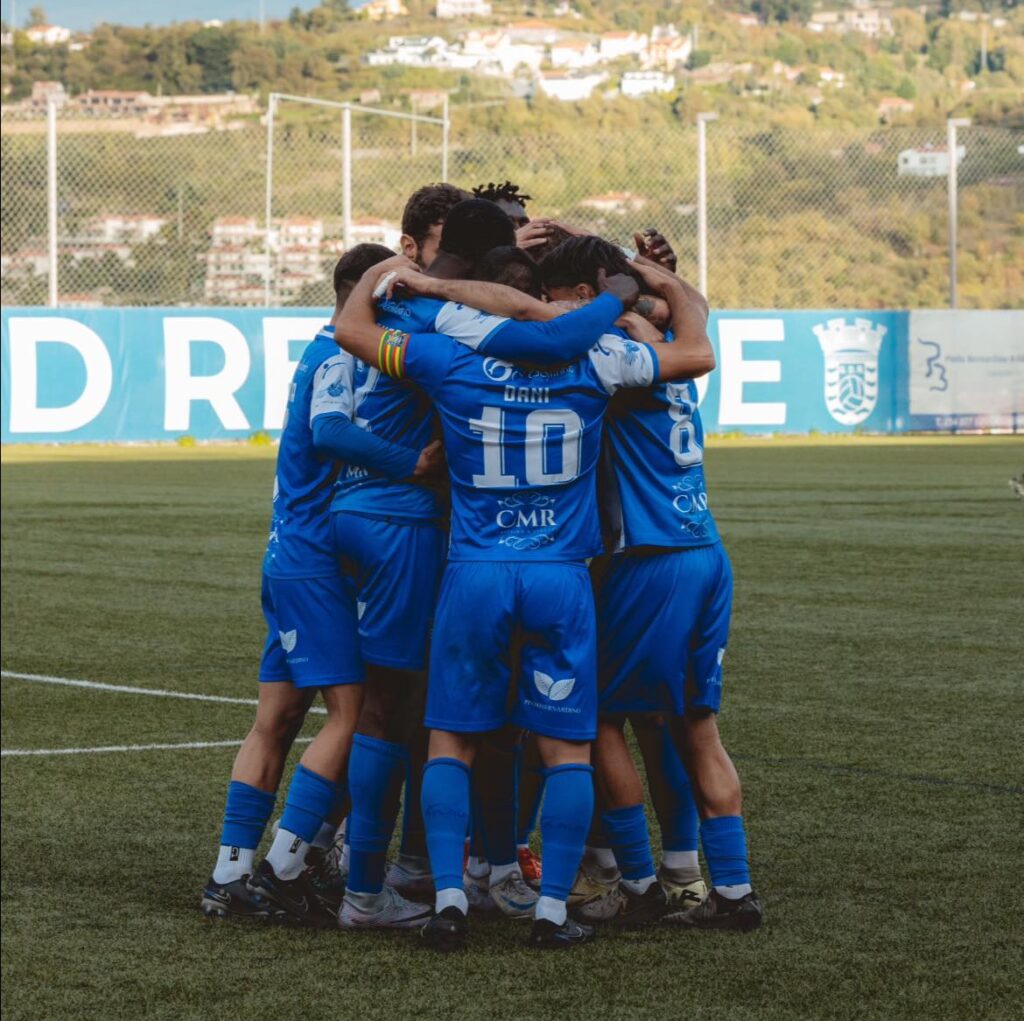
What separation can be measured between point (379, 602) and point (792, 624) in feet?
22.2

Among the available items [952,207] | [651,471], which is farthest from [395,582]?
[952,207]

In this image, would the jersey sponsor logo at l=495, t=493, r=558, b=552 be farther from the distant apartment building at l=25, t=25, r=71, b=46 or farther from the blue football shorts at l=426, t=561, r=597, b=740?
the distant apartment building at l=25, t=25, r=71, b=46

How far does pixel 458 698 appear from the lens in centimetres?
484

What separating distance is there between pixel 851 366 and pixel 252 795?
2704 centimetres

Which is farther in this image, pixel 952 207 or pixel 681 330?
pixel 952 207

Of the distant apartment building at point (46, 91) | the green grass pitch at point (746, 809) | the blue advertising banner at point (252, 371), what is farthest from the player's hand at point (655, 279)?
the distant apartment building at point (46, 91)

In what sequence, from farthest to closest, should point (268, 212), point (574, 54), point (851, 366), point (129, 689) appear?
point (574, 54) → point (268, 212) → point (851, 366) → point (129, 689)

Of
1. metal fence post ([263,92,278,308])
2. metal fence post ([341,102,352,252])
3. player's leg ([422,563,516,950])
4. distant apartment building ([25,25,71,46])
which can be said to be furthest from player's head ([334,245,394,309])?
distant apartment building ([25,25,71,46])

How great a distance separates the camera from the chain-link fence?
31969 mm

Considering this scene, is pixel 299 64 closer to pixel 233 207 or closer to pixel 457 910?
pixel 233 207

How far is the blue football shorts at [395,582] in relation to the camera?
199 inches

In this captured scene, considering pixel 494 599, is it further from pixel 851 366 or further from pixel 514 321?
pixel 851 366

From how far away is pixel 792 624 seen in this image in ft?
38.0

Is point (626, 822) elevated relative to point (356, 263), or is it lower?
lower
